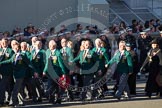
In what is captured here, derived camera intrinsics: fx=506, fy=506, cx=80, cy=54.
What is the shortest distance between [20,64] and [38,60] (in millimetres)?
760

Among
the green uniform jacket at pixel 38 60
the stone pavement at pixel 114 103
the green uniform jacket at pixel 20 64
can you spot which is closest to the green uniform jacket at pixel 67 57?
the green uniform jacket at pixel 38 60

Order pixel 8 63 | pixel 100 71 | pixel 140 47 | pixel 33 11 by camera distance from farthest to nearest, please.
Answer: pixel 33 11 → pixel 140 47 → pixel 100 71 → pixel 8 63

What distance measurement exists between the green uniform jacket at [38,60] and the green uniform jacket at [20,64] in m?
0.48

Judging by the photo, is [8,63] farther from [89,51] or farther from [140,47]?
[140,47]

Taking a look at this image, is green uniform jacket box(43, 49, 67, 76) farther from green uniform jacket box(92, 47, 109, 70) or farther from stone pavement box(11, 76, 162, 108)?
green uniform jacket box(92, 47, 109, 70)

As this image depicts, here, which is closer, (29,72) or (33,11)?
(29,72)

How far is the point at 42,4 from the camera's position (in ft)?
74.8

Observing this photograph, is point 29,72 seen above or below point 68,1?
below

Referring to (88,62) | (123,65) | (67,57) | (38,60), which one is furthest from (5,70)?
(123,65)

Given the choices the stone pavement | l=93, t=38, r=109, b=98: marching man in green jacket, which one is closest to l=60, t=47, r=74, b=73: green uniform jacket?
l=93, t=38, r=109, b=98: marching man in green jacket

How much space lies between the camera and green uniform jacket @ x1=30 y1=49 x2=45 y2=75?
13.3 metres

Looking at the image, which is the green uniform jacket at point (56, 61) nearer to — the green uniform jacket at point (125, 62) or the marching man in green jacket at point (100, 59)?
the marching man in green jacket at point (100, 59)

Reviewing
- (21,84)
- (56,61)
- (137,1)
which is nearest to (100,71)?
(56,61)

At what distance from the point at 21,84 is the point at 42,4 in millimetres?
10385
